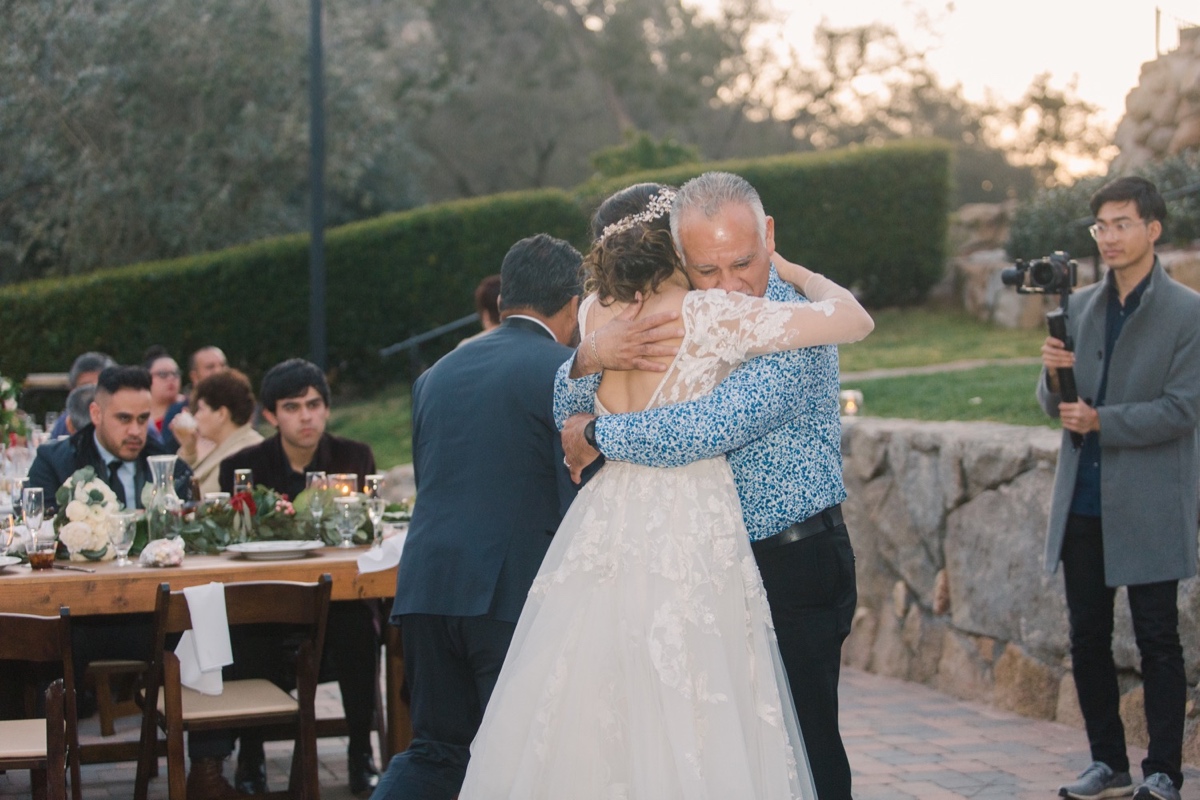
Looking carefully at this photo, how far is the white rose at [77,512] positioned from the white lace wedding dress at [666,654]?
7.97ft

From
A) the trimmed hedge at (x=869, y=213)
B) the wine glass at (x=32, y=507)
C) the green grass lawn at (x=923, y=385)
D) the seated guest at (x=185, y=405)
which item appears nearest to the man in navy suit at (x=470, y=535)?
the wine glass at (x=32, y=507)

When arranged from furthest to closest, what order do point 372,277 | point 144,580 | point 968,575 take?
point 372,277 < point 968,575 < point 144,580

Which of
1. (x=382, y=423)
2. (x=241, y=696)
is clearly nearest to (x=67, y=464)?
(x=241, y=696)

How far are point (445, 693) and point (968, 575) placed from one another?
3618 mm

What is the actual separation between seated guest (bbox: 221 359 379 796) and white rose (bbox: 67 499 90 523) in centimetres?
93

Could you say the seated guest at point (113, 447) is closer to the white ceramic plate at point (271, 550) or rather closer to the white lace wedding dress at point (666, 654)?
the white ceramic plate at point (271, 550)

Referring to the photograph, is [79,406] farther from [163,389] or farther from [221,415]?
[221,415]

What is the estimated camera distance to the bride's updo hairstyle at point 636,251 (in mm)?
3303

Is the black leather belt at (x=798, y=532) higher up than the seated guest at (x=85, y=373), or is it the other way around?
the black leather belt at (x=798, y=532)

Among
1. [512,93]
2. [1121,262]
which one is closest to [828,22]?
[512,93]

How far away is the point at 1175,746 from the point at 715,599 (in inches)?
93.9

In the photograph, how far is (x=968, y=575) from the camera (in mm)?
6879

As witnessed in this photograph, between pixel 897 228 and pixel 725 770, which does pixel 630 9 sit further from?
pixel 725 770

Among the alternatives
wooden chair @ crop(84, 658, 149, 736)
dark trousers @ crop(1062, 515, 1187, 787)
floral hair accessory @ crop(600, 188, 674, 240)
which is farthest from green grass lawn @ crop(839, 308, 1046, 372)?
floral hair accessory @ crop(600, 188, 674, 240)
